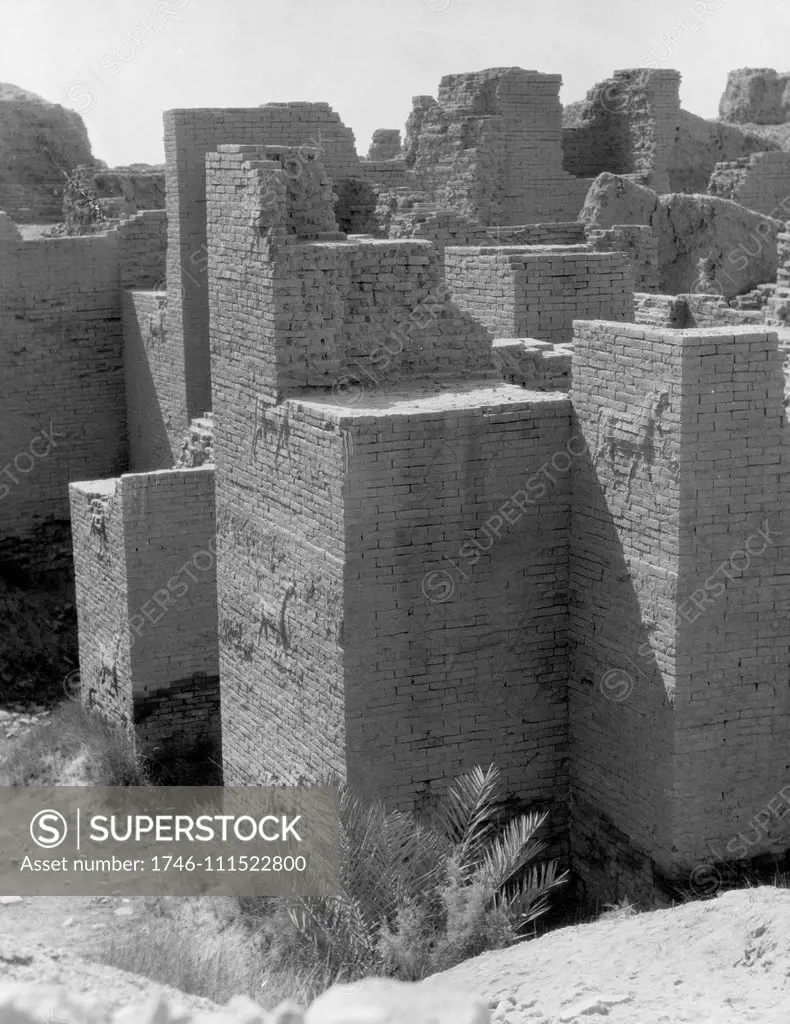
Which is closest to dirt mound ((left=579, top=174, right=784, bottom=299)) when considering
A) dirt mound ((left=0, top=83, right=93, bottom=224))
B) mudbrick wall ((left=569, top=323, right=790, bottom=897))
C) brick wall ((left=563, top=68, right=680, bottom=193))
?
brick wall ((left=563, top=68, right=680, bottom=193))

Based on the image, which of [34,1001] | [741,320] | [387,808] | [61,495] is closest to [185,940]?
[387,808]

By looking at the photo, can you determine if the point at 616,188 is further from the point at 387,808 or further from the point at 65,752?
the point at 387,808

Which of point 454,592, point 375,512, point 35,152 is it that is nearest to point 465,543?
point 454,592

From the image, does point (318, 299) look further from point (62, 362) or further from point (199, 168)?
point (62, 362)

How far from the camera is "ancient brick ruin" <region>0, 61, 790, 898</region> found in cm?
771

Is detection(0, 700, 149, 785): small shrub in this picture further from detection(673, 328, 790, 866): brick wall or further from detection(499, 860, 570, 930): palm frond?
detection(673, 328, 790, 866): brick wall

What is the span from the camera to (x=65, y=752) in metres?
11.9

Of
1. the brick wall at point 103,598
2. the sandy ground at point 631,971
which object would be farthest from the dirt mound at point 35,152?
the sandy ground at point 631,971

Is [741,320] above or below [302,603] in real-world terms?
above

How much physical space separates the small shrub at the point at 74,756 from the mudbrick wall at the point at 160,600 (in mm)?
189

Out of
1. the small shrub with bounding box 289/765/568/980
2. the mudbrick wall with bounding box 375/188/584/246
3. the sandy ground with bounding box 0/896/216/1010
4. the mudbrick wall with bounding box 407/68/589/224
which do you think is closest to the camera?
the sandy ground with bounding box 0/896/216/1010

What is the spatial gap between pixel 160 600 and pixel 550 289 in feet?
12.5

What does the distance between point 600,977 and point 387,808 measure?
2.28 metres

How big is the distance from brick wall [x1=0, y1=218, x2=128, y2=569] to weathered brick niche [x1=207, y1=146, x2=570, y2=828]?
679cm
